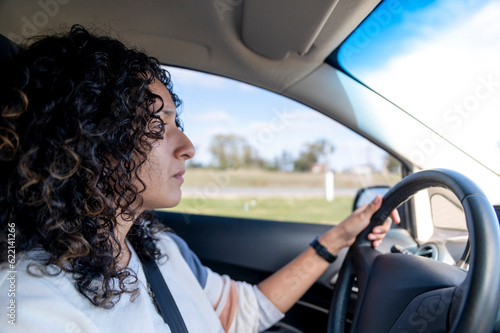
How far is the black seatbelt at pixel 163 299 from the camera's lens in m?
0.95

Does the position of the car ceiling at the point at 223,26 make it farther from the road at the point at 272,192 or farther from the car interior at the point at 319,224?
the road at the point at 272,192

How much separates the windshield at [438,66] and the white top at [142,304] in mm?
887

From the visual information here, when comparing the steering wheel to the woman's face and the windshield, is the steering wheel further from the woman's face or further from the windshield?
the woman's face

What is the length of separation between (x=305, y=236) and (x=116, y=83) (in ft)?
4.13

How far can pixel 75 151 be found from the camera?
0.78 metres

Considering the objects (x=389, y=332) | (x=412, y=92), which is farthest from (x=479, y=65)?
(x=389, y=332)

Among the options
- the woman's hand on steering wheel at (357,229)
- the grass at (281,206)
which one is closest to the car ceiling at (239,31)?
the woman's hand on steering wheel at (357,229)

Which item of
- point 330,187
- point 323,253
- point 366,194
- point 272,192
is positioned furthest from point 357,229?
point 272,192

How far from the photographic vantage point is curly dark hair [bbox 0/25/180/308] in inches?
29.4

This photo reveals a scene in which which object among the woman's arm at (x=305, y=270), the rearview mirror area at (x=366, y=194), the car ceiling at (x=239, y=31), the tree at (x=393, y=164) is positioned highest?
the car ceiling at (x=239, y=31)

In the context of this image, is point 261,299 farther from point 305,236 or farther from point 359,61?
point 359,61

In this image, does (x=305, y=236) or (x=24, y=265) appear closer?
(x=24, y=265)

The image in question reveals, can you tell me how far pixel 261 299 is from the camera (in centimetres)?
131

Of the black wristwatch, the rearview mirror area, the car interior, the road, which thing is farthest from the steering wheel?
the road
